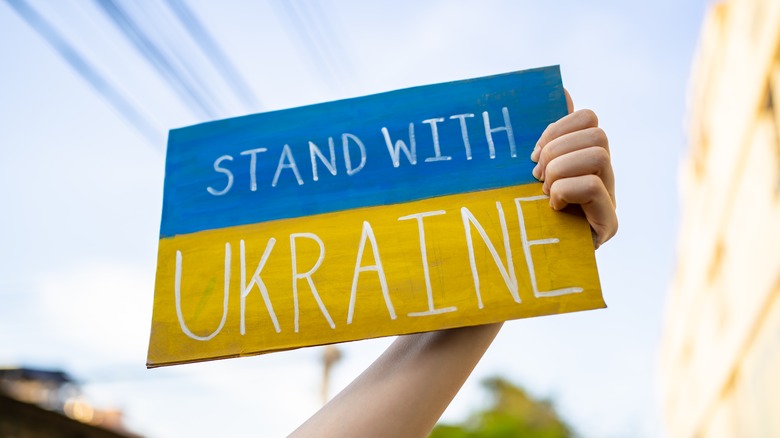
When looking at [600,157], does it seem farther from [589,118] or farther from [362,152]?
[362,152]

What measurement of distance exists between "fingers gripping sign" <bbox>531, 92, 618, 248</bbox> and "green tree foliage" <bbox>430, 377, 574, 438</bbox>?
2081 cm

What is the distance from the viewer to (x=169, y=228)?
1684mm

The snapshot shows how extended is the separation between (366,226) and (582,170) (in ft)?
1.65

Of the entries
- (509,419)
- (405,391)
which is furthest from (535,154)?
(509,419)

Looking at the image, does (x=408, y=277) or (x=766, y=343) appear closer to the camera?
(x=408, y=277)

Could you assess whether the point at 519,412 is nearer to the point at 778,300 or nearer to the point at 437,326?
the point at 778,300

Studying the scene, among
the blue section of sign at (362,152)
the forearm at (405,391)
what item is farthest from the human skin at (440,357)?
the blue section of sign at (362,152)

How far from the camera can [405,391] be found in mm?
1270

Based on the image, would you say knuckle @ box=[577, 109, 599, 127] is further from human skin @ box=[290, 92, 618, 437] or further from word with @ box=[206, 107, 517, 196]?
word with @ box=[206, 107, 517, 196]

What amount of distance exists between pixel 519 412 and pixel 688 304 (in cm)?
1718

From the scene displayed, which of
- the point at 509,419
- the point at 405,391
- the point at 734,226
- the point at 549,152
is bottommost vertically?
the point at 509,419

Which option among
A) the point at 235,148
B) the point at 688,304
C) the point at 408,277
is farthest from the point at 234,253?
the point at 688,304

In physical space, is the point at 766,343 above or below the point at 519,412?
above

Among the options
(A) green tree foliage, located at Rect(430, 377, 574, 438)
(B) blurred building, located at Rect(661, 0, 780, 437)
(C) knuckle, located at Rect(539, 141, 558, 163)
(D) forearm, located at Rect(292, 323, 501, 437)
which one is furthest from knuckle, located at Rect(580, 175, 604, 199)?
(A) green tree foliage, located at Rect(430, 377, 574, 438)
